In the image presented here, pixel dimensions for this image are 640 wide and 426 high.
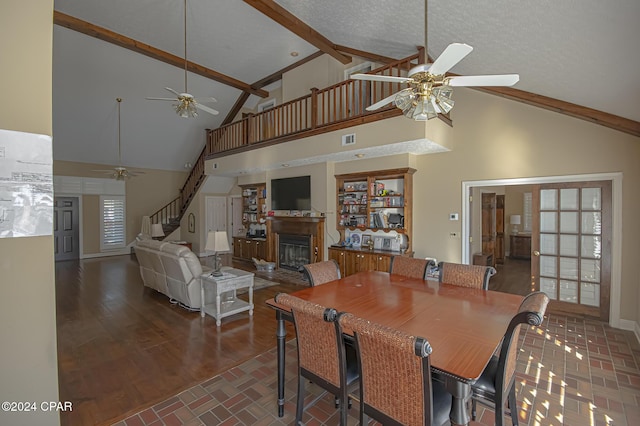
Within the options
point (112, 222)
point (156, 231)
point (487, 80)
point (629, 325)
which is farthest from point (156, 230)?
point (629, 325)

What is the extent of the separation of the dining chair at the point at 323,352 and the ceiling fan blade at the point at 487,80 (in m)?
1.88

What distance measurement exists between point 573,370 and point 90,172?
38.4 feet

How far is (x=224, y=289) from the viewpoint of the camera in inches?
154

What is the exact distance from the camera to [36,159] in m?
1.59

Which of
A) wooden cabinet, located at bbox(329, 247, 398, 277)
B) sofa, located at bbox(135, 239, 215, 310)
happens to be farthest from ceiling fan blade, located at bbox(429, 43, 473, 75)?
sofa, located at bbox(135, 239, 215, 310)

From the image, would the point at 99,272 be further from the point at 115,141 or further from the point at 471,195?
the point at 471,195

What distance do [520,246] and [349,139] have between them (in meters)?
6.54

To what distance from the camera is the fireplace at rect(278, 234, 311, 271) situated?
6.66 meters

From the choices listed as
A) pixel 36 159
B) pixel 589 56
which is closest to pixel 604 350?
pixel 589 56

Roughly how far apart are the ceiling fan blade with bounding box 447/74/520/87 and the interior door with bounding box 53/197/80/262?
35.2 ft

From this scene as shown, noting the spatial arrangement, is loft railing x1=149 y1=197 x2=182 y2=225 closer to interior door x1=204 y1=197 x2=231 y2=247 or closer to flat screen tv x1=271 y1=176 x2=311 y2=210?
interior door x1=204 y1=197 x2=231 y2=247

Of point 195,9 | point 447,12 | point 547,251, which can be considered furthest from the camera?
point 195,9

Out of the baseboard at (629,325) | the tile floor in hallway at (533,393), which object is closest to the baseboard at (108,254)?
the tile floor in hallway at (533,393)

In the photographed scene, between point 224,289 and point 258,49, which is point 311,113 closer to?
point 258,49
